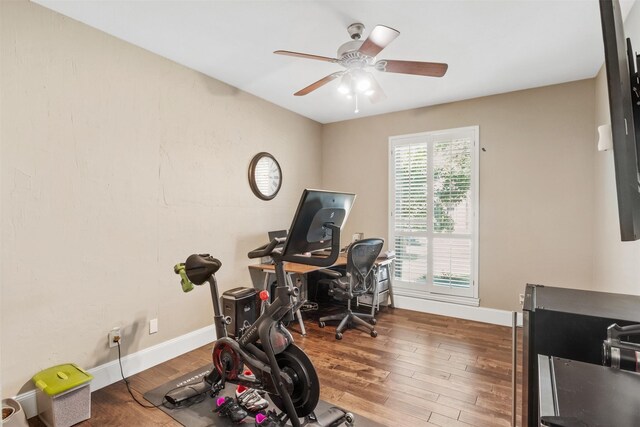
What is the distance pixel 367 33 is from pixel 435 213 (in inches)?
94.2

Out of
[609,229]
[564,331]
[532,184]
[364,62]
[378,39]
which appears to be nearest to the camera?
[564,331]

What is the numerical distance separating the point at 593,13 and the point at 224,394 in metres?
3.70

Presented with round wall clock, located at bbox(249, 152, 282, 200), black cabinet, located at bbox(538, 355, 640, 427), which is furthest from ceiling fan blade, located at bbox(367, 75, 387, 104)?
black cabinet, located at bbox(538, 355, 640, 427)

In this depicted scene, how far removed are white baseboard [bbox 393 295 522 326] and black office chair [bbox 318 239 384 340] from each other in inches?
30.1

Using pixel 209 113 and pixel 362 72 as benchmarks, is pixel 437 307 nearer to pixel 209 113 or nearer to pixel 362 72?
pixel 362 72

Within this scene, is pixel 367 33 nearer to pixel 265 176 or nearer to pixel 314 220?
pixel 314 220

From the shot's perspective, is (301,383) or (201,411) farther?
(201,411)

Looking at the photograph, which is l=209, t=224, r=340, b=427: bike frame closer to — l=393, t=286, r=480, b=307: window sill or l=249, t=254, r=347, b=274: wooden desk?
l=249, t=254, r=347, b=274: wooden desk

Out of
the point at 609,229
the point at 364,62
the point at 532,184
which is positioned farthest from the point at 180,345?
the point at 532,184

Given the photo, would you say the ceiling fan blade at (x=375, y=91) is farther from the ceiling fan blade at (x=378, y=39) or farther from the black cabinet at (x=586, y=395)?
the black cabinet at (x=586, y=395)

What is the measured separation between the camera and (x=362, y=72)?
252 cm

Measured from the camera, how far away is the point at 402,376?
8.30 feet

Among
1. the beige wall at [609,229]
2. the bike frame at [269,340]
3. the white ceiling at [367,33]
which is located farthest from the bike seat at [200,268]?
the beige wall at [609,229]

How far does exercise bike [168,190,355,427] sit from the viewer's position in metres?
1.80
